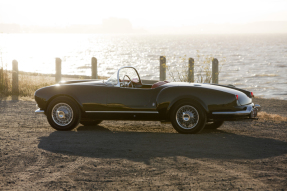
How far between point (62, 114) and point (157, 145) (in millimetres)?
2363

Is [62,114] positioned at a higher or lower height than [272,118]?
higher

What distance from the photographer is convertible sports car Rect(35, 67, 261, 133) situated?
7289 mm

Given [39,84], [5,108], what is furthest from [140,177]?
[39,84]

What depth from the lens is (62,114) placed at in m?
7.92

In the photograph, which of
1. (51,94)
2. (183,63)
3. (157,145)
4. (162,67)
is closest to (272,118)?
(157,145)

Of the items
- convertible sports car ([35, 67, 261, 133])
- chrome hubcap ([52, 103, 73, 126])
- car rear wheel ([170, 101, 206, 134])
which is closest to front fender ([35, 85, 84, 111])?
convertible sports car ([35, 67, 261, 133])

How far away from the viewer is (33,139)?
7141mm

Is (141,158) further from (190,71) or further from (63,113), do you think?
(190,71)

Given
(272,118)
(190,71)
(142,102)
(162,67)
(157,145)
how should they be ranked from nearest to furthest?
(157,145)
(142,102)
(272,118)
(190,71)
(162,67)

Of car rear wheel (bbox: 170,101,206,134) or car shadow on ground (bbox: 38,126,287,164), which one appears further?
car rear wheel (bbox: 170,101,206,134)

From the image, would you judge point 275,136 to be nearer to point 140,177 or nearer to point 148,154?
point 148,154

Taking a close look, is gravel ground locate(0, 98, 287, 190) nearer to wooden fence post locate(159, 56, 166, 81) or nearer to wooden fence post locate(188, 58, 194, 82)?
wooden fence post locate(188, 58, 194, 82)

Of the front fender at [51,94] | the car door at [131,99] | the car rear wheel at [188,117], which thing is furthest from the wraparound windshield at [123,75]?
the car rear wheel at [188,117]

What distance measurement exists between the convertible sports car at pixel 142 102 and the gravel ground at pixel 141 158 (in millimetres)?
329
